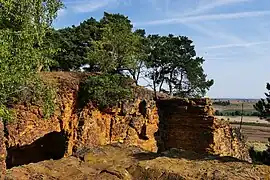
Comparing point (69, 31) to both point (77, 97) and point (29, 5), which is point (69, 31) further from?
point (29, 5)

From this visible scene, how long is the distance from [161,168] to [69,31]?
74.9ft

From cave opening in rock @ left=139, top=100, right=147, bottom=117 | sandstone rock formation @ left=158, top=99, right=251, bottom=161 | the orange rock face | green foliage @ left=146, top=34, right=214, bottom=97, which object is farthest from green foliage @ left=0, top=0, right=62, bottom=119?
green foliage @ left=146, top=34, right=214, bottom=97

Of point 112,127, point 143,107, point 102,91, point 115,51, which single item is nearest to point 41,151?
point 112,127

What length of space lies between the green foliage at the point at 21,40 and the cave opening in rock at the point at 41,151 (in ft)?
23.3

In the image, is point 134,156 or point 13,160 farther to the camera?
point 13,160

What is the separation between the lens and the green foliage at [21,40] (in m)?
10.2

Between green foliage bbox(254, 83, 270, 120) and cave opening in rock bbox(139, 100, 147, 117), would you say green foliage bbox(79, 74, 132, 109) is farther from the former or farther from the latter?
green foliage bbox(254, 83, 270, 120)

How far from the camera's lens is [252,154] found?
29.9 metres

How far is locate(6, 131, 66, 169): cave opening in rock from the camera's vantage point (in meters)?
18.8

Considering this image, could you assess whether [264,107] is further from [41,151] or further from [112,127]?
[41,151]

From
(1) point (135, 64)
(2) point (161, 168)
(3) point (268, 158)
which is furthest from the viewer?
(3) point (268, 158)

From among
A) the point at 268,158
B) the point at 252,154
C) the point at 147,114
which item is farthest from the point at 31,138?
the point at 252,154

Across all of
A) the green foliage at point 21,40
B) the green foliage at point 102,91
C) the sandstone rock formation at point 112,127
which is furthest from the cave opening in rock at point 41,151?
the green foliage at point 21,40

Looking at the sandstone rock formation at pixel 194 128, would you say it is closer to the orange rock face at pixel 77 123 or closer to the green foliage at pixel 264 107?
the orange rock face at pixel 77 123
